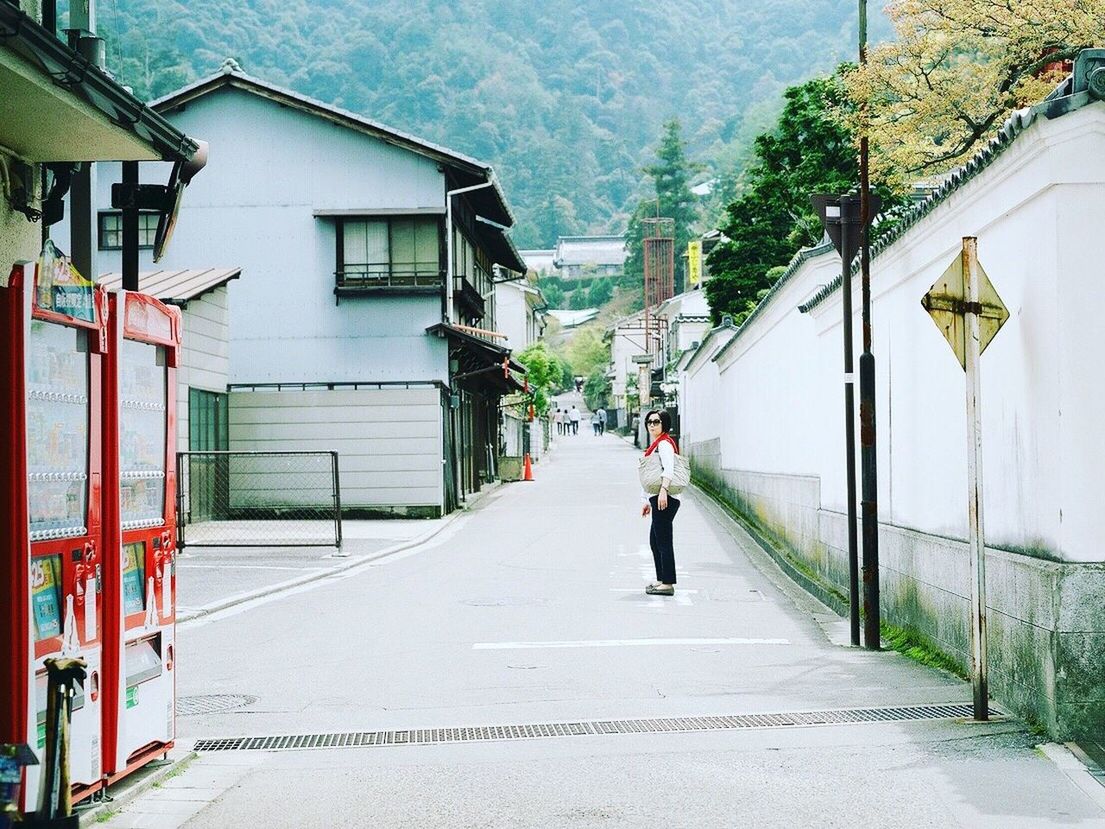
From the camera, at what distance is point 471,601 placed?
1262cm

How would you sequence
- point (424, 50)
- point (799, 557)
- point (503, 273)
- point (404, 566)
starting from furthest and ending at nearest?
point (424, 50), point (503, 273), point (404, 566), point (799, 557)

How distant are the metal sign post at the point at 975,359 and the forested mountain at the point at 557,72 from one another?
98.7 metres

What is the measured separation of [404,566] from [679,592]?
15.7 feet

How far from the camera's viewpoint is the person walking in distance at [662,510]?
1234 centimetres

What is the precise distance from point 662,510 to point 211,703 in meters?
5.71

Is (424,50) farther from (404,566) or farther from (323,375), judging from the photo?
(404,566)

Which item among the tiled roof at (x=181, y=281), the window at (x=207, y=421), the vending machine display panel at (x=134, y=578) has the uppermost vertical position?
the tiled roof at (x=181, y=281)

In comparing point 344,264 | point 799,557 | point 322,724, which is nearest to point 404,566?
point 799,557

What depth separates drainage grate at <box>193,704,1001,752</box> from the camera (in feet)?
21.6

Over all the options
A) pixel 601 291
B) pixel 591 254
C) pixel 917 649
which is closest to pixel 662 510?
pixel 917 649

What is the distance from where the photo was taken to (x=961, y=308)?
653 cm

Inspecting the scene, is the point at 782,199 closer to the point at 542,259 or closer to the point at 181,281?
the point at 181,281

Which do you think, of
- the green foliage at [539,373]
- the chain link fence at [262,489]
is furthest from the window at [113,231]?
the green foliage at [539,373]

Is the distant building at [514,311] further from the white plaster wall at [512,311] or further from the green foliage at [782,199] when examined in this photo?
the green foliage at [782,199]
